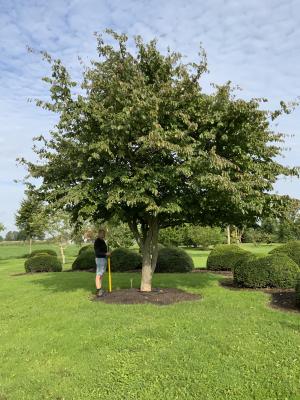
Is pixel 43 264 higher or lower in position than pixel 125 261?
lower

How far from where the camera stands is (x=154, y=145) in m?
9.27

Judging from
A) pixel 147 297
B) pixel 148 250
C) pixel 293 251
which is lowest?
pixel 147 297

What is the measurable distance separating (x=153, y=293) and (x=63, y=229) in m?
22.1

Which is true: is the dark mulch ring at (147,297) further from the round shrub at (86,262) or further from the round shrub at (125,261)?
the round shrub at (86,262)

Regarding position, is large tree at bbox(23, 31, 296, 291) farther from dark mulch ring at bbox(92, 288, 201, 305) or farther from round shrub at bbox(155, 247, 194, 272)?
round shrub at bbox(155, 247, 194, 272)

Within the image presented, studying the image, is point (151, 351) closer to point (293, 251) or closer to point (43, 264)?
point (293, 251)

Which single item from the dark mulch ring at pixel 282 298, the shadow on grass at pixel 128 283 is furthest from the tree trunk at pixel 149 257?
the dark mulch ring at pixel 282 298

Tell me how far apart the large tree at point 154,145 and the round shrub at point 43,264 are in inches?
476

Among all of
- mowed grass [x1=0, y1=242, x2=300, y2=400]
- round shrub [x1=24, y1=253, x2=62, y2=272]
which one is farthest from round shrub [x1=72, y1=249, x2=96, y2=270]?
mowed grass [x1=0, y1=242, x2=300, y2=400]

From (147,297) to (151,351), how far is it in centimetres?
426

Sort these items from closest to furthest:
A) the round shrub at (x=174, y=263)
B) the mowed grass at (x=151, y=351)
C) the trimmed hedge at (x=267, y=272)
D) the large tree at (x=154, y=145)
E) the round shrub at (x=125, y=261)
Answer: the mowed grass at (x=151, y=351)
the large tree at (x=154, y=145)
the trimmed hedge at (x=267, y=272)
the round shrub at (x=174, y=263)
the round shrub at (x=125, y=261)

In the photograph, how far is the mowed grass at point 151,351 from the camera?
5539 millimetres

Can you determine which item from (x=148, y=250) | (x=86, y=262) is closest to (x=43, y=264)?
(x=86, y=262)

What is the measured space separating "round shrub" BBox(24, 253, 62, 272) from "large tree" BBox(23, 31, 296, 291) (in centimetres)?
1209
